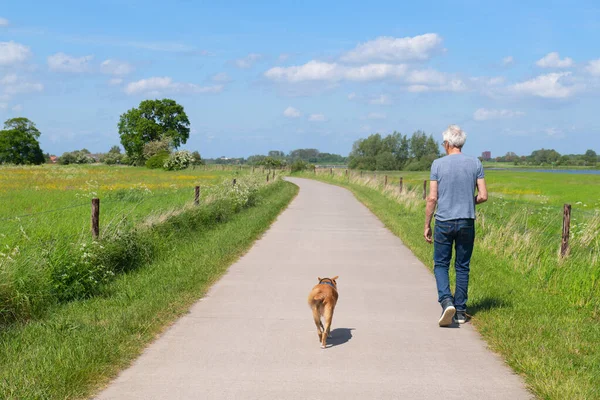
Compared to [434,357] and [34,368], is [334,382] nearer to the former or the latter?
[434,357]

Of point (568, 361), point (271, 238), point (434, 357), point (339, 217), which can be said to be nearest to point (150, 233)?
point (271, 238)

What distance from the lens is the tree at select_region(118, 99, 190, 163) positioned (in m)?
96.9

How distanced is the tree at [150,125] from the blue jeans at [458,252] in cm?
9120

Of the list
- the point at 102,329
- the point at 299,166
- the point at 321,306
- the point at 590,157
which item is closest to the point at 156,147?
the point at 299,166

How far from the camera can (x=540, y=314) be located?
7.19 metres

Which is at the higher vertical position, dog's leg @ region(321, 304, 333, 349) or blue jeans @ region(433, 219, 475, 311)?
blue jeans @ region(433, 219, 475, 311)

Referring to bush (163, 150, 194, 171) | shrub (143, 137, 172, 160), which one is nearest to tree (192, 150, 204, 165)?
bush (163, 150, 194, 171)

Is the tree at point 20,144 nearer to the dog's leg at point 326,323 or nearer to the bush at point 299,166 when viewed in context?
the bush at point 299,166

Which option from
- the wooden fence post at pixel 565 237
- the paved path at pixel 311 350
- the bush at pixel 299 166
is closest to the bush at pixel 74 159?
the bush at pixel 299 166

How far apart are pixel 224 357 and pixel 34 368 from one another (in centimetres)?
154

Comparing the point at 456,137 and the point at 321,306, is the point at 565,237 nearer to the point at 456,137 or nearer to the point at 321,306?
the point at 456,137

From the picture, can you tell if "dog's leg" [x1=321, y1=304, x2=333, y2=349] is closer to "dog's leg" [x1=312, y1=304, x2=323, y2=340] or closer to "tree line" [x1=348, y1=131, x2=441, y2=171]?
"dog's leg" [x1=312, y1=304, x2=323, y2=340]

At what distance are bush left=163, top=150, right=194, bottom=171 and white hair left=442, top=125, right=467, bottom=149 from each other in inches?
2745

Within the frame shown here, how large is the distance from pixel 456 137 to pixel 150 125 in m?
94.2
